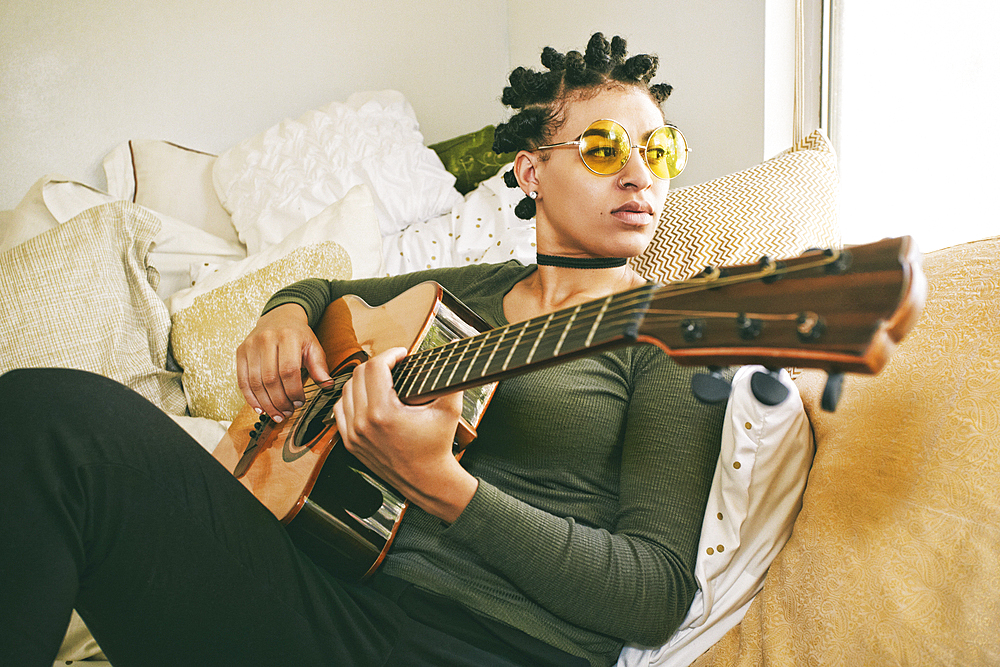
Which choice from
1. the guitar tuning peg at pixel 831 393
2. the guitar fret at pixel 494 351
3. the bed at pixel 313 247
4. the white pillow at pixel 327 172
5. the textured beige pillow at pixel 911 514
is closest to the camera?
the guitar tuning peg at pixel 831 393

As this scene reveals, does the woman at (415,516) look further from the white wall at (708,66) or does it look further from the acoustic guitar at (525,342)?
the white wall at (708,66)

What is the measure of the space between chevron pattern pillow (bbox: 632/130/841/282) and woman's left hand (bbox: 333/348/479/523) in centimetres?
59

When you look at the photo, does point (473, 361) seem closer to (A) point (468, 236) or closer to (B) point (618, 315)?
(B) point (618, 315)

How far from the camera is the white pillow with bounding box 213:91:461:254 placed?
1755mm

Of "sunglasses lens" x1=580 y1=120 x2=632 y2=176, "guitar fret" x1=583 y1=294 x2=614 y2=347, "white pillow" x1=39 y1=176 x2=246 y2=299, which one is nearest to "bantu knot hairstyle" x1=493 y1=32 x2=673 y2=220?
"sunglasses lens" x1=580 y1=120 x2=632 y2=176

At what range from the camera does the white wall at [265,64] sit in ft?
5.43

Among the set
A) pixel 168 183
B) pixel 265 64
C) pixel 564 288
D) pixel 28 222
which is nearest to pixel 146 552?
pixel 564 288

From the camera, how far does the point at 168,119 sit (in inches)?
76.9

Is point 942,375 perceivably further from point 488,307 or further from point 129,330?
point 129,330

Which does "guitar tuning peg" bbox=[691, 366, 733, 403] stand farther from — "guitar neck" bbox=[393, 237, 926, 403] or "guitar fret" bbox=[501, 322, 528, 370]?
"guitar fret" bbox=[501, 322, 528, 370]

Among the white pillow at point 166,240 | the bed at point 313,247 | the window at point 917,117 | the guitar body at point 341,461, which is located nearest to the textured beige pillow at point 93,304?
the bed at point 313,247

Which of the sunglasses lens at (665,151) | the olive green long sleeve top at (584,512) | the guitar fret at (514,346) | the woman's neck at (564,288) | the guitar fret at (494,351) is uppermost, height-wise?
the sunglasses lens at (665,151)

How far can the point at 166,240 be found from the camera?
1582 millimetres

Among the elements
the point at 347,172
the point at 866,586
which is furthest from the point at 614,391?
the point at 347,172
